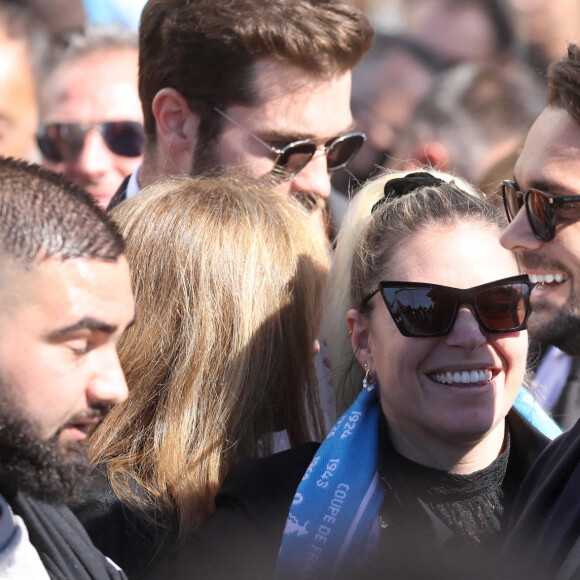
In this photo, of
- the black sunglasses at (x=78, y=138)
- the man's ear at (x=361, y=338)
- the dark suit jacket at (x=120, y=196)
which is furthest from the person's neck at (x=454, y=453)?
the black sunglasses at (x=78, y=138)

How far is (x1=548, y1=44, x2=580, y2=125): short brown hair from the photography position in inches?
90.5

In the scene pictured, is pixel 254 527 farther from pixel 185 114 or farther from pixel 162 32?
pixel 162 32

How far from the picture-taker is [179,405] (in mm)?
2453

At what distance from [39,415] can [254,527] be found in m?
0.78

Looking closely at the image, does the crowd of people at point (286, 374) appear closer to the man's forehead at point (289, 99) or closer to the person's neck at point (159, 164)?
the man's forehead at point (289, 99)

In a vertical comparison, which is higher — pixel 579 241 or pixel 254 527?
pixel 579 241

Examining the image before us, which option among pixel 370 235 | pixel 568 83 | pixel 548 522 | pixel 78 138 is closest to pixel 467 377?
pixel 548 522

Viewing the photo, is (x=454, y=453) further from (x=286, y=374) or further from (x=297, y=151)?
(x=297, y=151)

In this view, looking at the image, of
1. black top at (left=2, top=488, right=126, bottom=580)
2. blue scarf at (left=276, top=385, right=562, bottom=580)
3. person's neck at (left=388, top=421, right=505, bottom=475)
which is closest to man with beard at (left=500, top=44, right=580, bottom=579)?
person's neck at (left=388, top=421, right=505, bottom=475)

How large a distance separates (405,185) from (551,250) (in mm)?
493

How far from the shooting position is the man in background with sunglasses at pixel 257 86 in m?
3.39

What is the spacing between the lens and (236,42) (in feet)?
11.1

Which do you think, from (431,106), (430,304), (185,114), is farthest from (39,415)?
(431,106)

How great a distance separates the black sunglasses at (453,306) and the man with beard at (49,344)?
0.79 metres
